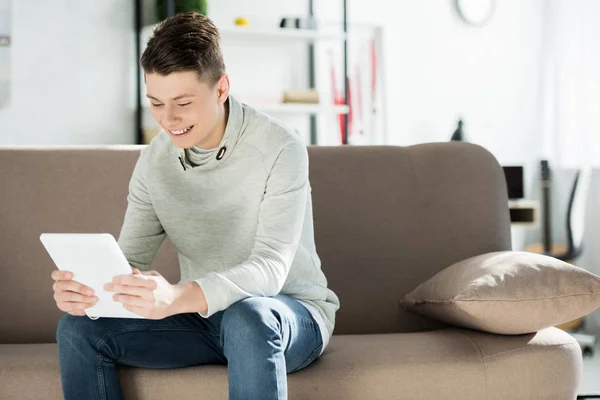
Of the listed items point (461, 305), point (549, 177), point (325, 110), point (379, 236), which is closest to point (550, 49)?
point (549, 177)

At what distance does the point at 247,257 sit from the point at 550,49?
380 centimetres

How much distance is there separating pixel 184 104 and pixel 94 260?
0.39 m

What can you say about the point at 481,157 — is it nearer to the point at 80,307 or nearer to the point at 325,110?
the point at 80,307

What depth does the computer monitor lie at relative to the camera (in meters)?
4.20

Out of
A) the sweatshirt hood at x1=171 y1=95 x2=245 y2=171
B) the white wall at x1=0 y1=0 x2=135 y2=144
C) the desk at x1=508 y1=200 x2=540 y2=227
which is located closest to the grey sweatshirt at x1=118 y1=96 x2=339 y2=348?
the sweatshirt hood at x1=171 y1=95 x2=245 y2=171

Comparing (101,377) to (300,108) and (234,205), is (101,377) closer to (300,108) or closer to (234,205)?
(234,205)

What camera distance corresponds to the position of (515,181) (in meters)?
4.23

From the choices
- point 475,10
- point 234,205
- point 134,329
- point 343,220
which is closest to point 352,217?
point 343,220

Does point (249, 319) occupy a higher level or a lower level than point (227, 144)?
lower

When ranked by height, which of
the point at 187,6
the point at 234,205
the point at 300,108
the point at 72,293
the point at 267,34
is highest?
the point at 187,6

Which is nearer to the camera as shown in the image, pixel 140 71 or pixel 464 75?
pixel 140 71

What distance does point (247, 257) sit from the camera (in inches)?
64.7

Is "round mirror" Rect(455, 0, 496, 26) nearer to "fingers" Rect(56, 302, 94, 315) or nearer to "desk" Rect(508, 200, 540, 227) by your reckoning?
"desk" Rect(508, 200, 540, 227)

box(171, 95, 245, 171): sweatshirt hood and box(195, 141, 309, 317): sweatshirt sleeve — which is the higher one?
box(171, 95, 245, 171): sweatshirt hood
